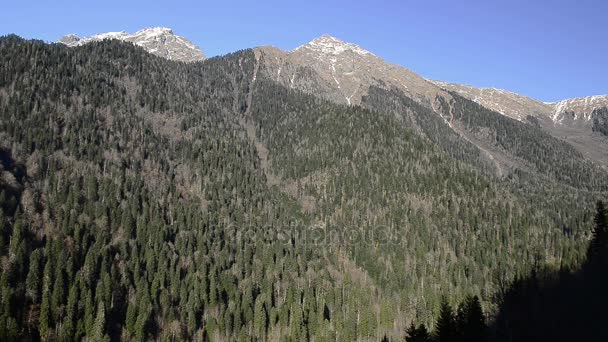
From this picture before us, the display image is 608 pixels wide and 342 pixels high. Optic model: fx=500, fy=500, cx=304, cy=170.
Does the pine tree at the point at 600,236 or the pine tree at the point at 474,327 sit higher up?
the pine tree at the point at 600,236

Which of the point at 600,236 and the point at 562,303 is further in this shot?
the point at 562,303

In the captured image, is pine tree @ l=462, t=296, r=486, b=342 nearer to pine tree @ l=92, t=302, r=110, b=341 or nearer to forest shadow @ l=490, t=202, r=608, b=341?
forest shadow @ l=490, t=202, r=608, b=341

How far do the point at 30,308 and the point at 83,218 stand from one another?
52.7 meters

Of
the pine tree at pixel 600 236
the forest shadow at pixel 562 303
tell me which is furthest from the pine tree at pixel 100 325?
the pine tree at pixel 600 236

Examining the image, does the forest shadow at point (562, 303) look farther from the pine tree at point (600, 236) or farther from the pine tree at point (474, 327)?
the pine tree at point (474, 327)

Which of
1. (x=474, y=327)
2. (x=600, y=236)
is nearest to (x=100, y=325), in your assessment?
(x=474, y=327)

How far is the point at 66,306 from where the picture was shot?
156 m

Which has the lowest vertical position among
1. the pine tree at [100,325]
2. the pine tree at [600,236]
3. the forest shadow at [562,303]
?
the pine tree at [100,325]

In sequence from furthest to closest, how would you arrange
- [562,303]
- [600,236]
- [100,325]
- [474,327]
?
1. [100,325]
2. [562,303]
3. [600,236]
4. [474,327]

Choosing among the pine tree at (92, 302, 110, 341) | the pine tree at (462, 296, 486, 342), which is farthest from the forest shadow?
the pine tree at (92, 302, 110, 341)

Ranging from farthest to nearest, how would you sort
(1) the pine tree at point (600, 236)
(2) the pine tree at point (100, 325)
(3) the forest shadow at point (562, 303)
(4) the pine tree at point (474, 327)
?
(2) the pine tree at point (100, 325)
(1) the pine tree at point (600, 236)
(3) the forest shadow at point (562, 303)
(4) the pine tree at point (474, 327)

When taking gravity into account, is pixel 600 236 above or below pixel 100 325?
above

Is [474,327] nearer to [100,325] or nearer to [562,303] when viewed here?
[562,303]

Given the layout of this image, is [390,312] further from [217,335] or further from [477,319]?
[477,319]
